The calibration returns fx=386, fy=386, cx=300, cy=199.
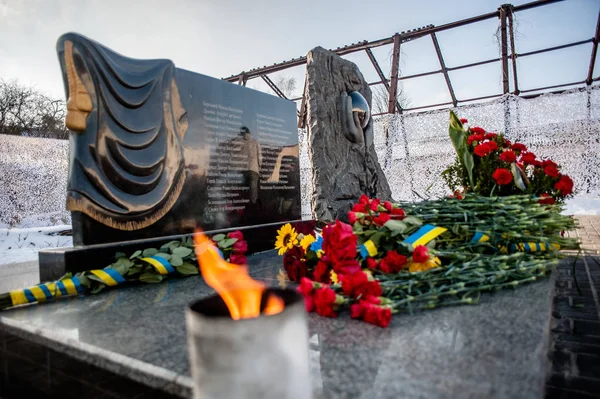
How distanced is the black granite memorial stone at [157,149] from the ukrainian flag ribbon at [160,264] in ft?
1.36

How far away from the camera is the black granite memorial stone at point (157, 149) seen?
8.38 feet

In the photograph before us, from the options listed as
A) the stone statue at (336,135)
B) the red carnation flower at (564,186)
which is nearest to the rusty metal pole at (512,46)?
the stone statue at (336,135)

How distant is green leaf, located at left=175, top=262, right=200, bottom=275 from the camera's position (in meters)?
2.54

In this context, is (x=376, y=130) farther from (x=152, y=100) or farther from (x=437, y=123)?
(x=152, y=100)

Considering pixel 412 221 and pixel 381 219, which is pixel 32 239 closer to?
pixel 381 219

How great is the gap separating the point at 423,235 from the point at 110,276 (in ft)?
5.97

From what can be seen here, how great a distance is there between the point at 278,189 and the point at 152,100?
5.13 feet

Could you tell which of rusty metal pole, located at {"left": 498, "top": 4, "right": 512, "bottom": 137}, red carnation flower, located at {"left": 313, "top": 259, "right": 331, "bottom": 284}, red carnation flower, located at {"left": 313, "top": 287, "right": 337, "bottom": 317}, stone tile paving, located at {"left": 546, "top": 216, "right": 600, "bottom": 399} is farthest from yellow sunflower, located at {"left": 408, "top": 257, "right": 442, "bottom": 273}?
rusty metal pole, located at {"left": 498, "top": 4, "right": 512, "bottom": 137}

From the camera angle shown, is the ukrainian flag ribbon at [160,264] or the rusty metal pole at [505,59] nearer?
the ukrainian flag ribbon at [160,264]

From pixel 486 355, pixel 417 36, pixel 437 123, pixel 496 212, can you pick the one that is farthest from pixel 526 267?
pixel 417 36

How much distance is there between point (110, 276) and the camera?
227cm

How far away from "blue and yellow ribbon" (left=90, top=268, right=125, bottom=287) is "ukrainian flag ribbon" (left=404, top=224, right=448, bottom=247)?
169 centimetres

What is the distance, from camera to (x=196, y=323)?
25.9 inches

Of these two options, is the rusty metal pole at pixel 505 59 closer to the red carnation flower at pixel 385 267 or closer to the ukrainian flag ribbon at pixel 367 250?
the ukrainian flag ribbon at pixel 367 250
